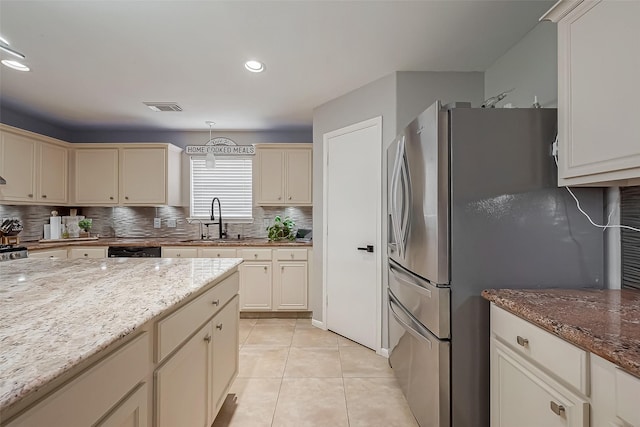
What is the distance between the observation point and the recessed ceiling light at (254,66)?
2.50 meters

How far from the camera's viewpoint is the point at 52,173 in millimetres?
3830

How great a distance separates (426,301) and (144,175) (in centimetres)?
397

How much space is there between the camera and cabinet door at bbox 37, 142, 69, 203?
369 centimetres

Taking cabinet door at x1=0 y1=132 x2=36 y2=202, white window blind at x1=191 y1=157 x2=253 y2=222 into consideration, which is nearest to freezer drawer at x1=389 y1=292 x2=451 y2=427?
white window blind at x1=191 y1=157 x2=253 y2=222

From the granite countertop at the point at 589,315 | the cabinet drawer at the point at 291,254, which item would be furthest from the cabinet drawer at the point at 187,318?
the cabinet drawer at the point at 291,254

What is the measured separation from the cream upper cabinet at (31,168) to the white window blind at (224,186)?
1.60m

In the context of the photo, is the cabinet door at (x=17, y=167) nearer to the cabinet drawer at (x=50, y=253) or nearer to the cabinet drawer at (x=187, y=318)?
the cabinet drawer at (x=50, y=253)

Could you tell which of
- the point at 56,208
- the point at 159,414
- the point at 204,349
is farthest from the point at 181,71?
the point at 56,208

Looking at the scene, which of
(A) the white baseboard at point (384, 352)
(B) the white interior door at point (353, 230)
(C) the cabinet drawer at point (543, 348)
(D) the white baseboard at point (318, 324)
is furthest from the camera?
(D) the white baseboard at point (318, 324)

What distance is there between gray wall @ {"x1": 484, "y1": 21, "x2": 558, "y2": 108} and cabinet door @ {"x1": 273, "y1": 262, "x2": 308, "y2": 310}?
8.80ft

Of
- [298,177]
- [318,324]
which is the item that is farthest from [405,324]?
[298,177]

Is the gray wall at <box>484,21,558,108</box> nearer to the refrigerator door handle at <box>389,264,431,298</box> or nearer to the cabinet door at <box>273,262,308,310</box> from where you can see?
the refrigerator door handle at <box>389,264,431,298</box>

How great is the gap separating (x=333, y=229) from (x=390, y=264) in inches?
40.2

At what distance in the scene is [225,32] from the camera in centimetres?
210
